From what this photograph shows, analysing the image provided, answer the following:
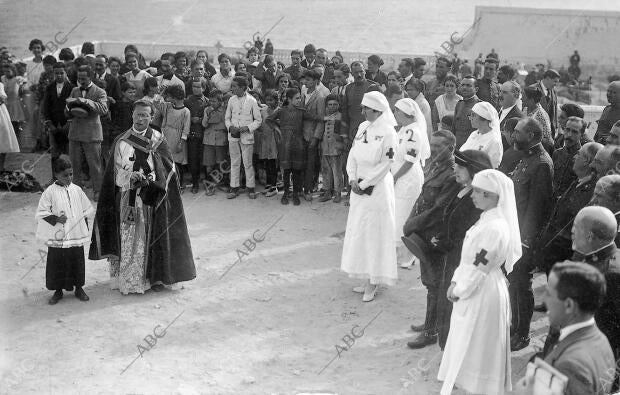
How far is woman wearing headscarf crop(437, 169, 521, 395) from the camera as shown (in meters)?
5.77

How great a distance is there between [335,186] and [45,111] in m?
4.61

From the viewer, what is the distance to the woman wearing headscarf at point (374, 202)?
831cm

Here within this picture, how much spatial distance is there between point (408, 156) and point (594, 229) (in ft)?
12.7

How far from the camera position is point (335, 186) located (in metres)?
11.7

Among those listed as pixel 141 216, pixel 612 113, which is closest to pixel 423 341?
pixel 141 216

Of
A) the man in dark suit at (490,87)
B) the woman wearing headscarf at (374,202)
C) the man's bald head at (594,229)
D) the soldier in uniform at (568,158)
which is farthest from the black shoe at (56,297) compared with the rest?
the man in dark suit at (490,87)

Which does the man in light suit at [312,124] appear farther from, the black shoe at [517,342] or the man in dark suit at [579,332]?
the man in dark suit at [579,332]

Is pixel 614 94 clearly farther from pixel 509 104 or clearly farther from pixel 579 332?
pixel 579 332

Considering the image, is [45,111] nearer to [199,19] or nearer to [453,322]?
[453,322]

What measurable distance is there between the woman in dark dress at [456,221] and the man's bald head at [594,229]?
3.98 ft

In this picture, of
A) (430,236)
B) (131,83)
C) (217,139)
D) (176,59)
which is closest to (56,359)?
(430,236)

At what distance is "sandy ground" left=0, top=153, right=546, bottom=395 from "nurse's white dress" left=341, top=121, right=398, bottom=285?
13.3 inches

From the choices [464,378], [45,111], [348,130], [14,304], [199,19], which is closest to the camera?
[464,378]

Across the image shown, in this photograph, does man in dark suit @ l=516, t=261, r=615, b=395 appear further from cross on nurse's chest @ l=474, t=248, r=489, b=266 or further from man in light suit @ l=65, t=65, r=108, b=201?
man in light suit @ l=65, t=65, r=108, b=201
